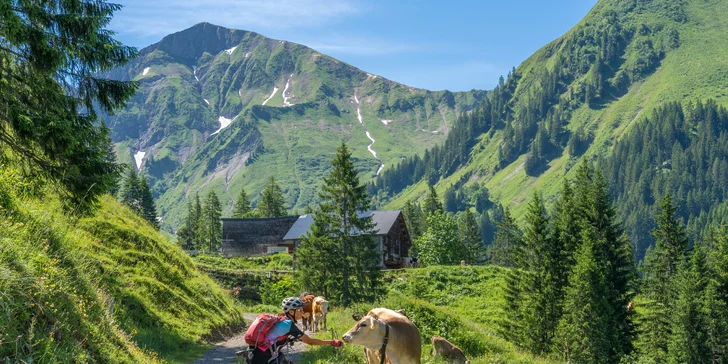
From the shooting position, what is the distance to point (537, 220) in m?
51.7

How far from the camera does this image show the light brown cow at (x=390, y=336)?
36.1 feet

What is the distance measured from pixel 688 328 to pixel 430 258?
4519 centimetres

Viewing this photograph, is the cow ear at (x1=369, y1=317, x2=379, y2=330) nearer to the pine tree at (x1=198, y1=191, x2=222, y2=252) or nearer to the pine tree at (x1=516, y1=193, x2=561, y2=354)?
the pine tree at (x1=516, y1=193, x2=561, y2=354)

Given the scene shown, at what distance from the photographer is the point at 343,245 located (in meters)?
47.4

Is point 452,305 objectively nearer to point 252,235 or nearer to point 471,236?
point 252,235

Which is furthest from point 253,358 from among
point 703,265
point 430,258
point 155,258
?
point 430,258

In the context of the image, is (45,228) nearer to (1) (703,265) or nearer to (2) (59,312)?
(2) (59,312)

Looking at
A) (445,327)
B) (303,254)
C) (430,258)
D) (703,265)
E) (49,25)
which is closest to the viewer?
(49,25)

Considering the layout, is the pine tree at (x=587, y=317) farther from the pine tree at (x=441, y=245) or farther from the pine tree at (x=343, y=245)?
the pine tree at (x=441, y=245)

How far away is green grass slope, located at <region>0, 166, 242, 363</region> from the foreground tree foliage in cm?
94

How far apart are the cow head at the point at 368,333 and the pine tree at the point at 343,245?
3529 cm

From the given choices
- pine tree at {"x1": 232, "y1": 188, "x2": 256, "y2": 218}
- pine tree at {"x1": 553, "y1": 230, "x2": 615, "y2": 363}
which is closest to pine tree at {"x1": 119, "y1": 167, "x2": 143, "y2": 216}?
pine tree at {"x1": 232, "y1": 188, "x2": 256, "y2": 218}

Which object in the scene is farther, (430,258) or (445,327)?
(430,258)

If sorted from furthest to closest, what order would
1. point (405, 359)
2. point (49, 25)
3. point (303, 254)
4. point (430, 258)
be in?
point (430, 258), point (303, 254), point (49, 25), point (405, 359)
